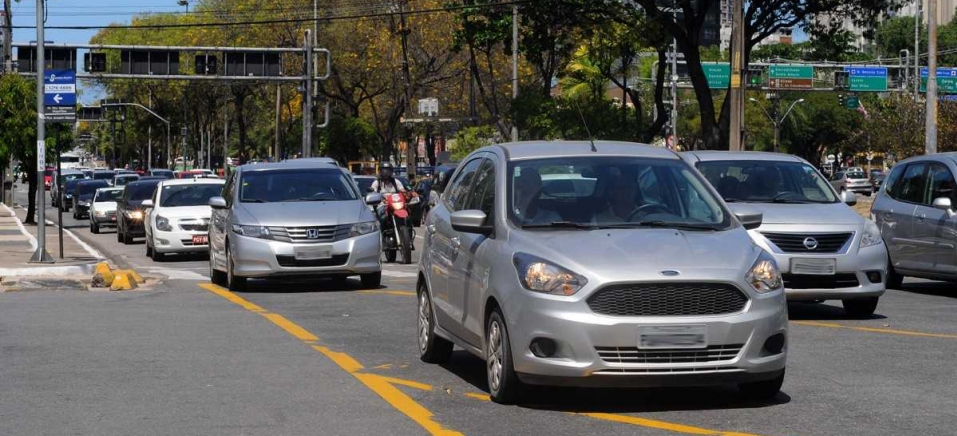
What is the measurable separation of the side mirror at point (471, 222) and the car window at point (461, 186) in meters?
1.13

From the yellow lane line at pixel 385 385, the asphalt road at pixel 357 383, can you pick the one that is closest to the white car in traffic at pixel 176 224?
the asphalt road at pixel 357 383

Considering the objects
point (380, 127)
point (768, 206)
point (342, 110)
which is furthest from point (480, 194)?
point (342, 110)

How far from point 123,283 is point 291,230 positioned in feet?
8.39

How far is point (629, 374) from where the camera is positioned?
27.4ft

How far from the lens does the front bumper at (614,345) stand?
8320mm

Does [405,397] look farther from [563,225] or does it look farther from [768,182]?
[768,182]

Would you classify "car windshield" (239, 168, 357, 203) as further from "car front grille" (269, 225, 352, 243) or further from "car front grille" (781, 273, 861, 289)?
"car front grille" (781, 273, 861, 289)

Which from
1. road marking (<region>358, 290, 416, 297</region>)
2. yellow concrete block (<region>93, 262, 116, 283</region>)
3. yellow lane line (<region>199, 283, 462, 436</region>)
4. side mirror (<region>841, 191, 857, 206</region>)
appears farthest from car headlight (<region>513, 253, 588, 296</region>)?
yellow concrete block (<region>93, 262, 116, 283</region>)

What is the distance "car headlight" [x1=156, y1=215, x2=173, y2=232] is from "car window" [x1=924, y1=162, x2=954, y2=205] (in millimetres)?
13701

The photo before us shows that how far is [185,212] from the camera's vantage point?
2642 centimetres

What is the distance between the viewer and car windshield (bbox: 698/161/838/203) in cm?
1555

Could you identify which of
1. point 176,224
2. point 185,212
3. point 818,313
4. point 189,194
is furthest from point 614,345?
point 189,194

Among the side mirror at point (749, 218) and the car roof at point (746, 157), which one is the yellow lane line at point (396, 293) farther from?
the side mirror at point (749, 218)

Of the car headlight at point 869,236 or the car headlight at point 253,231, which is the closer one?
the car headlight at point 869,236
